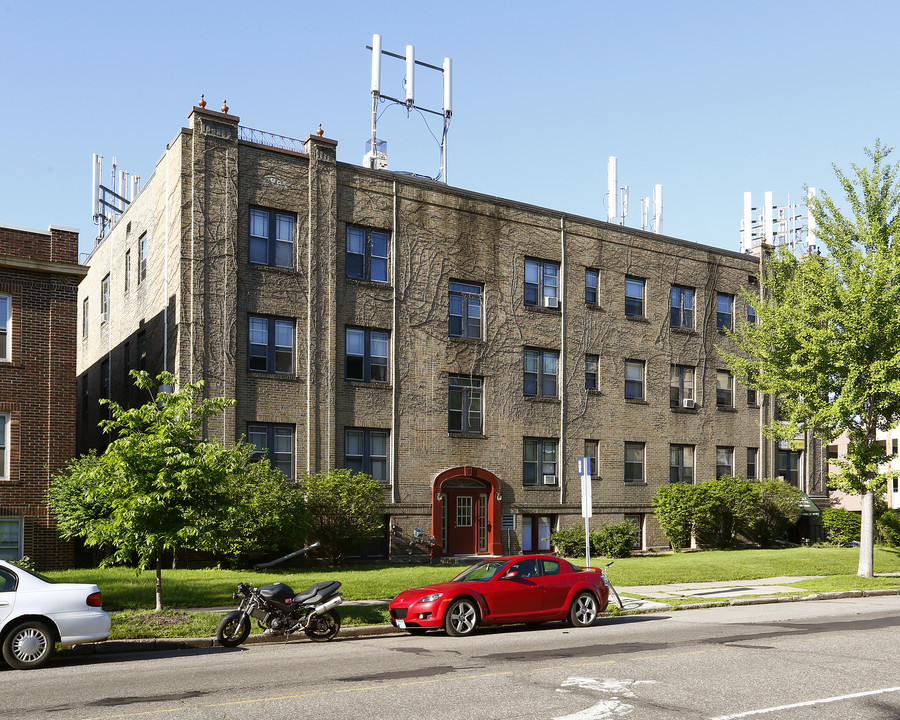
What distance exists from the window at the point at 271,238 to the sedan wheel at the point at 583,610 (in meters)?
16.4

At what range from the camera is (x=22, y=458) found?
24578 millimetres

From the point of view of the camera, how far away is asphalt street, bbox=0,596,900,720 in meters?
9.16

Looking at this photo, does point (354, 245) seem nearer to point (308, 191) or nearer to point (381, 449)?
point (308, 191)

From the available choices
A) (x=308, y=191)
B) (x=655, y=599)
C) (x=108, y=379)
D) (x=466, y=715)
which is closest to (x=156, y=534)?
(x=466, y=715)

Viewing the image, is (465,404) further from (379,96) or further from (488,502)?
(379,96)

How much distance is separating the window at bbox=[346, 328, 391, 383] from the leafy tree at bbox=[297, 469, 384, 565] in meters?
3.78

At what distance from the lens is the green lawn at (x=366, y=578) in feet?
52.5

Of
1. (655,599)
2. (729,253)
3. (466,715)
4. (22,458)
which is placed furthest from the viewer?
(729,253)

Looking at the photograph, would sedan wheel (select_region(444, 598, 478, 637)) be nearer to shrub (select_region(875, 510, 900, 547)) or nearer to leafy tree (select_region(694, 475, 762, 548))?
leafy tree (select_region(694, 475, 762, 548))

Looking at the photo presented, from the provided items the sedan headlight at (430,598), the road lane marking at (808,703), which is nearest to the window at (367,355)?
the sedan headlight at (430,598)

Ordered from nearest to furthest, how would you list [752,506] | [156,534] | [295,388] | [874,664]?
[874,664] → [156,534] → [295,388] → [752,506]

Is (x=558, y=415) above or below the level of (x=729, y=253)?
below

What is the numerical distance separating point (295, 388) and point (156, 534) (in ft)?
42.7

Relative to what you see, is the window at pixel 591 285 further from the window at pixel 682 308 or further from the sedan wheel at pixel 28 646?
the sedan wheel at pixel 28 646
